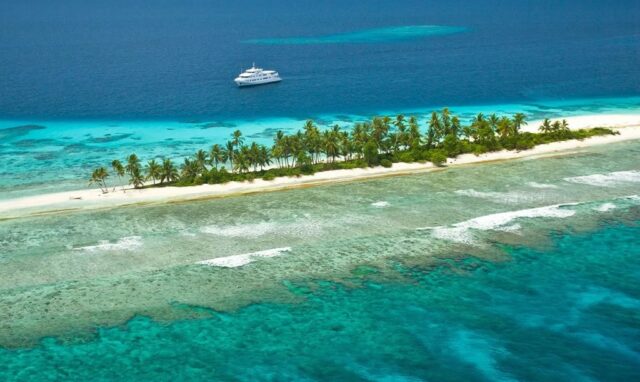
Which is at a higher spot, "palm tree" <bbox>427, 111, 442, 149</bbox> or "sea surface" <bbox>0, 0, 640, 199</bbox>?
"sea surface" <bbox>0, 0, 640, 199</bbox>

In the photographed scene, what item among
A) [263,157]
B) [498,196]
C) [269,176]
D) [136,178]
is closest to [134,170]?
[136,178]

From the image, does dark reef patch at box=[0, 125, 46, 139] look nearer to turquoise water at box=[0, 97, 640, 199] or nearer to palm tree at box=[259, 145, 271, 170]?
turquoise water at box=[0, 97, 640, 199]

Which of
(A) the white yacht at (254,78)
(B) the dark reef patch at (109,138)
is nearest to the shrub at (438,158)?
(B) the dark reef patch at (109,138)

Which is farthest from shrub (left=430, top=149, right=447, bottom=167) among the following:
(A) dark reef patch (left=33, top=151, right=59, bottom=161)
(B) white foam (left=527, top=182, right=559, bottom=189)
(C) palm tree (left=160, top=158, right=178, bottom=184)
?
(A) dark reef patch (left=33, top=151, right=59, bottom=161)

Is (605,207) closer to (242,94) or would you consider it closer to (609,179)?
(609,179)

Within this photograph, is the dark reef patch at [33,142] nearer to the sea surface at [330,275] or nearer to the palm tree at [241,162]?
the sea surface at [330,275]

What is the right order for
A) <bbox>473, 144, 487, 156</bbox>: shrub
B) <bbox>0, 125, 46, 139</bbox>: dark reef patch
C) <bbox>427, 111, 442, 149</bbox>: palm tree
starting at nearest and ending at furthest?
<bbox>473, 144, 487, 156</bbox>: shrub → <bbox>427, 111, 442, 149</bbox>: palm tree → <bbox>0, 125, 46, 139</bbox>: dark reef patch
